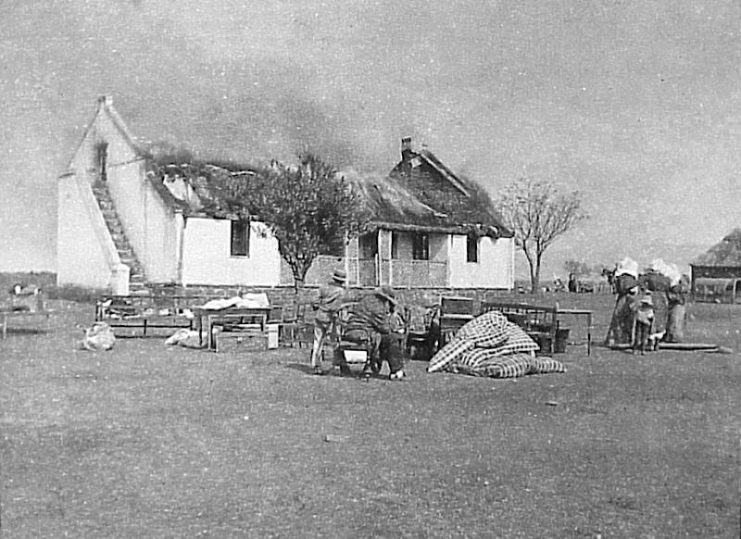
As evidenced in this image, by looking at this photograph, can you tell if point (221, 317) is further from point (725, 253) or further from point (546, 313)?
point (725, 253)

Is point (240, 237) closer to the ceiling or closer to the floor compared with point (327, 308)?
closer to the ceiling

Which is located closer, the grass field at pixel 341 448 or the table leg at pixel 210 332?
the grass field at pixel 341 448

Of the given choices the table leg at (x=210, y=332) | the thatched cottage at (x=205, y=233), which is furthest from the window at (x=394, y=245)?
the table leg at (x=210, y=332)

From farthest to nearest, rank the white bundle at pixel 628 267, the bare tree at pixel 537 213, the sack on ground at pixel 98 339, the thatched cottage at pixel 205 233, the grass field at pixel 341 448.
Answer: the white bundle at pixel 628 267, the bare tree at pixel 537 213, the sack on ground at pixel 98 339, the thatched cottage at pixel 205 233, the grass field at pixel 341 448

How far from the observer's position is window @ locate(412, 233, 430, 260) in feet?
7.84

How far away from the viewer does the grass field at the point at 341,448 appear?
83.1 inches

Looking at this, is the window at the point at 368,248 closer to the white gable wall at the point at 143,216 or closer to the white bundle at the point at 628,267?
the white gable wall at the point at 143,216

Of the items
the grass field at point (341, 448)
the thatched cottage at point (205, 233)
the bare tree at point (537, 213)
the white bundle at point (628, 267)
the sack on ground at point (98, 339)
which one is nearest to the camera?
the grass field at point (341, 448)

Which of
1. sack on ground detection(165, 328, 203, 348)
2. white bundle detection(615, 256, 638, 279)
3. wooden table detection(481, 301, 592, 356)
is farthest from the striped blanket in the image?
sack on ground detection(165, 328, 203, 348)

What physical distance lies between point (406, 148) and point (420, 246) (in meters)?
0.33

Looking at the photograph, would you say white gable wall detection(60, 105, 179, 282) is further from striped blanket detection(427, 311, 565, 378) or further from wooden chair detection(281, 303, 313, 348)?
striped blanket detection(427, 311, 565, 378)

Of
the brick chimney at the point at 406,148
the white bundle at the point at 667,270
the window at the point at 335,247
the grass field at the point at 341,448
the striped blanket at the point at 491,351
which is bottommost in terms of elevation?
the grass field at the point at 341,448

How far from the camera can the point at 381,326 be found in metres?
2.44

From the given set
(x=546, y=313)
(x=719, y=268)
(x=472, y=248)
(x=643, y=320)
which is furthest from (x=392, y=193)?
(x=719, y=268)
